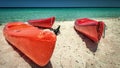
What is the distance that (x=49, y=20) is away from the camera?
9.77 metres

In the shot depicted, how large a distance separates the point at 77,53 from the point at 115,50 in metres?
1.78

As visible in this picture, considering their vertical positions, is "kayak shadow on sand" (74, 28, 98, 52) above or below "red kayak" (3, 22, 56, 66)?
below

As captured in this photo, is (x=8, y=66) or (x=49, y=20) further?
(x=49, y=20)

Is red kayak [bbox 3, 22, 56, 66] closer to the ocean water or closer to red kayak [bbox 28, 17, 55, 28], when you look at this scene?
red kayak [bbox 28, 17, 55, 28]

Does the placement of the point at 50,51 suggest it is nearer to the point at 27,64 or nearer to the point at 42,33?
the point at 42,33

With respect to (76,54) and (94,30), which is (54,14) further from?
(76,54)

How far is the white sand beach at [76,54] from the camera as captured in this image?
5.57 meters

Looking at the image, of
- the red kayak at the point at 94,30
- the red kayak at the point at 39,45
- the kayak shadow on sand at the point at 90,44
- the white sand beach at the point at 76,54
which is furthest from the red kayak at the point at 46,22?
the red kayak at the point at 39,45

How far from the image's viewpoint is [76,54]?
6.48 m

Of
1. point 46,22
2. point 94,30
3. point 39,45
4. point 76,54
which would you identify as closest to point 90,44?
point 94,30

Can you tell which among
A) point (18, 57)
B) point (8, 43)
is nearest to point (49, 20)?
point (8, 43)

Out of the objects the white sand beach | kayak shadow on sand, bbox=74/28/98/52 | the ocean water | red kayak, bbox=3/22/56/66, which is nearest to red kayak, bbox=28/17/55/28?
the white sand beach

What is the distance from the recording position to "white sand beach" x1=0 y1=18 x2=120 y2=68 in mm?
5566

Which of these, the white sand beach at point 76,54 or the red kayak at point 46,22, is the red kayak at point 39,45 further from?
the red kayak at point 46,22
